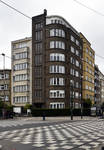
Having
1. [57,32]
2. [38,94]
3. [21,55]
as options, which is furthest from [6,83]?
[57,32]

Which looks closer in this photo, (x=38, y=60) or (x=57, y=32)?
(x=57, y=32)

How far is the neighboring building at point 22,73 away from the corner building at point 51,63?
412 centimetres

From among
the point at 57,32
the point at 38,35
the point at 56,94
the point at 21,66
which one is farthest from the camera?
the point at 21,66

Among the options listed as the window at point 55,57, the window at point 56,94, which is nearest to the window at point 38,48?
the window at point 55,57

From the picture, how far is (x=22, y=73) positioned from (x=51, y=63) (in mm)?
10325

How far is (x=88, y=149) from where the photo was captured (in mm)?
9953

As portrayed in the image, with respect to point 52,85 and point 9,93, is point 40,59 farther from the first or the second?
point 9,93

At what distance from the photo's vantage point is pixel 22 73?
60906 mm

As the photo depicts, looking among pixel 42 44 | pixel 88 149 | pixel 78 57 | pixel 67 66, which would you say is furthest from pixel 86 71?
pixel 88 149

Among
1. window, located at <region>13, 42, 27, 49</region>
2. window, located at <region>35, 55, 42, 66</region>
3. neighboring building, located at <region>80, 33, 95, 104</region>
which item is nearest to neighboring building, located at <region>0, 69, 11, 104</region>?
window, located at <region>13, 42, 27, 49</region>

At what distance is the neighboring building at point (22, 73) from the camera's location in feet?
196

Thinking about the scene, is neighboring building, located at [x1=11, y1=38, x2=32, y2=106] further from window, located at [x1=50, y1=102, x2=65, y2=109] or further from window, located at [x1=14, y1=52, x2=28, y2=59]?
window, located at [x1=50, y1=102, x2=65, y2=109]

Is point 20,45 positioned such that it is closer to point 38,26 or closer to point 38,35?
point 38,35

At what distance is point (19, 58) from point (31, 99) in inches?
444
